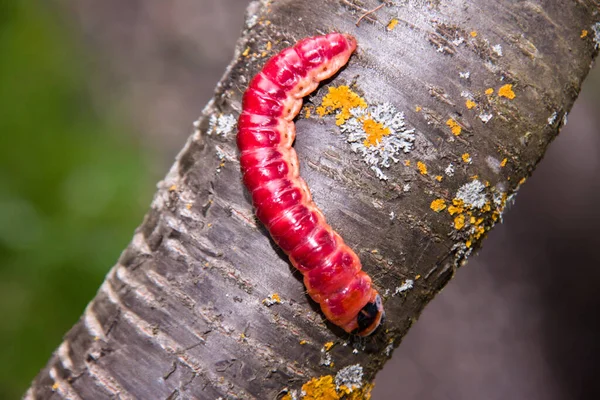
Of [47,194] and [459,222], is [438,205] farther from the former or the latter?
[47,194]

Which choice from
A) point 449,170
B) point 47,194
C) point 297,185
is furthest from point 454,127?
point 47,194

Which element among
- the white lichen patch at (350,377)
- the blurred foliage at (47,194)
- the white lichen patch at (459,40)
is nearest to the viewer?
the white lichen patch at (459,40)

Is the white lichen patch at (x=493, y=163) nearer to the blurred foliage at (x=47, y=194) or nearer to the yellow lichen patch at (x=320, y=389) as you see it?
the yellow lichen patch at (x=320, y=389)

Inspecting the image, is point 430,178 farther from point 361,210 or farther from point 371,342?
point 371,342

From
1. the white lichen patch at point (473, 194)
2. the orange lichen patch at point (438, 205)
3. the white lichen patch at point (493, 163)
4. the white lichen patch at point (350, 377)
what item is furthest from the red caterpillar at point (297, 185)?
the white lichen patch at point (493, 163)

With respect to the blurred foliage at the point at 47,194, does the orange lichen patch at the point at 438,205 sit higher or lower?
higher

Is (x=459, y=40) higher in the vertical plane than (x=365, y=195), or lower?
higher

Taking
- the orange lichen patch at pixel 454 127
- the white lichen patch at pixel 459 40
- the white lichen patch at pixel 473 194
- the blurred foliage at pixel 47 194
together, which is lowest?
the blurred foliage at pixel 47 194
